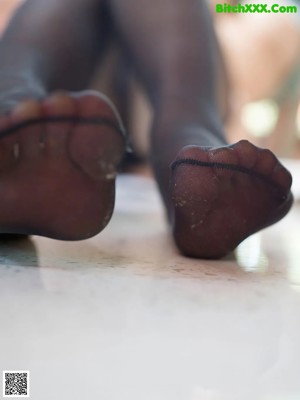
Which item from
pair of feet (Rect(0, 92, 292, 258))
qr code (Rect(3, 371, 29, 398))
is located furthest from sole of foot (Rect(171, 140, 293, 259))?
qr code (Rect(3, 371, 29, 398))

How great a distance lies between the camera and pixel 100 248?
1.94 ft

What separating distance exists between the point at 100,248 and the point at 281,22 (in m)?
0.83

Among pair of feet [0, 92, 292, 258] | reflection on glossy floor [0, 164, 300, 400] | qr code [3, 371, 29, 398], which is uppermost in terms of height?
pair of feet [0, 92, 292, 258]

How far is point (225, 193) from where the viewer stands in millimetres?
487

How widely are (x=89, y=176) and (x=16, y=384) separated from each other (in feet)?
0.70

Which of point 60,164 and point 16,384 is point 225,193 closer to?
point 60,164

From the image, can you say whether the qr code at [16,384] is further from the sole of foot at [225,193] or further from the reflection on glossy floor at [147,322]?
the sole of foot at [225,193]

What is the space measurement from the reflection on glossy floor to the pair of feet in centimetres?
5

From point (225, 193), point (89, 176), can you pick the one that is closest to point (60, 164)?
point (89, 176)

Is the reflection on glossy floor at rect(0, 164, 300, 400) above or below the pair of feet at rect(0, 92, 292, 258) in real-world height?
below

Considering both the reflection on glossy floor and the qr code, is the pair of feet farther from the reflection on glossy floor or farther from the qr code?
the qr code

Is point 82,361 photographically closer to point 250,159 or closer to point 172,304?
point 172,304

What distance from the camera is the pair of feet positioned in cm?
45

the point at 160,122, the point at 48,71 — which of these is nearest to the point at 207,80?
the point at 160,122
